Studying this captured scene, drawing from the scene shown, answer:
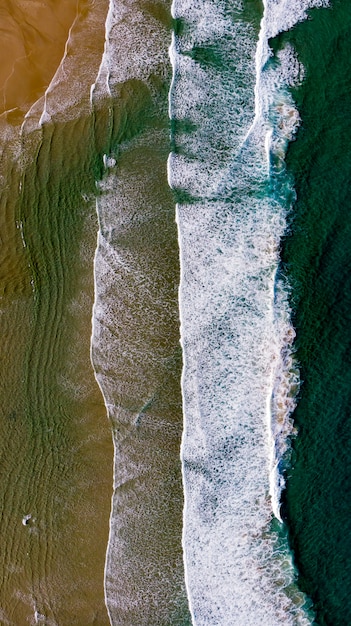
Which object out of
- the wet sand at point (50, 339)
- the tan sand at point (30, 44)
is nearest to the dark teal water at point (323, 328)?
the wet sand at point (50, 339)

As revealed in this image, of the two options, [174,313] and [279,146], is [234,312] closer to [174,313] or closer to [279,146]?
[174,313]

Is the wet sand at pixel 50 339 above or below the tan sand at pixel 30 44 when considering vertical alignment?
below

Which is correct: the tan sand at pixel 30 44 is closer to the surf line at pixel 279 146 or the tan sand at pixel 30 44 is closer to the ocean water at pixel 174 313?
the ocean water at pixel 174 313

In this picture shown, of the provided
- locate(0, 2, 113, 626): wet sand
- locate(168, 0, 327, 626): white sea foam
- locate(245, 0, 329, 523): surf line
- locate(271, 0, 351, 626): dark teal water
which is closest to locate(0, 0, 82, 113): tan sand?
locate(0, 2, 113, 626): wet sand

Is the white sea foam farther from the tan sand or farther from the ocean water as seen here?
→ the tan sand

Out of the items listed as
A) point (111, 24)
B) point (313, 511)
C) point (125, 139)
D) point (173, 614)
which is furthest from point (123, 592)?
point (111, 24)
